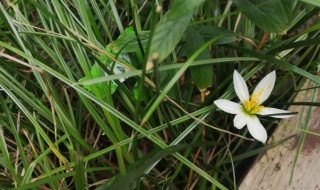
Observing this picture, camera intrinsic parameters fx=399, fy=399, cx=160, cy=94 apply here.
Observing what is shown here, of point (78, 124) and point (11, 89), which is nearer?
point (11, 89)

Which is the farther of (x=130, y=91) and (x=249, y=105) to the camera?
(x=130, y=91)

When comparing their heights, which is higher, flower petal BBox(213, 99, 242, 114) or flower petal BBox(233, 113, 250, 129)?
flower petal BBox(213, 99, 242, 114)

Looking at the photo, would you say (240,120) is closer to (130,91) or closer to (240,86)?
(240,86)

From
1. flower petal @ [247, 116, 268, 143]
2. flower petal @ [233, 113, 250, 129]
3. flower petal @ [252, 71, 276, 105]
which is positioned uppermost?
flower petal @ [252, 71, 276, 105]

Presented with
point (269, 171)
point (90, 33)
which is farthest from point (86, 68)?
point (269, 171)

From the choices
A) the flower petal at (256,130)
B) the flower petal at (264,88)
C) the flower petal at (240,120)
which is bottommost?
the flower petal at (256,130)

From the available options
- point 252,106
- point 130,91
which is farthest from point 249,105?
point 130,91

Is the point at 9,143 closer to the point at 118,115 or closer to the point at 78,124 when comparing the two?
the point at 78,124
